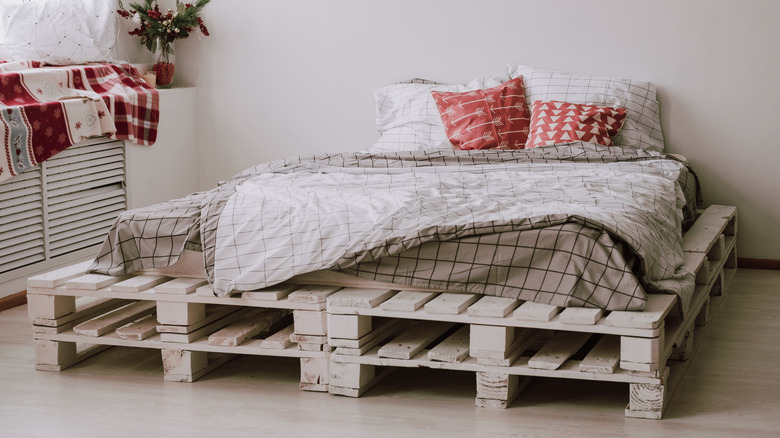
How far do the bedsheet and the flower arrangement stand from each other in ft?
6.08

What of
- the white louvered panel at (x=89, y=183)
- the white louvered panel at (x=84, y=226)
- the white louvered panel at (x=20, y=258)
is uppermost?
the white louvered panel at (x=89, y=183)

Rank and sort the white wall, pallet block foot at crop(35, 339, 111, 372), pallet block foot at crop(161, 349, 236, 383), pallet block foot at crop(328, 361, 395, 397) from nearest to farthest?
pallet block foot at crop(328, 361, 395, 397) → pallet block foot at crop(161, 349, 236, 383) → pallet block foot at crop(35, 339, 111, 372) → the white wall

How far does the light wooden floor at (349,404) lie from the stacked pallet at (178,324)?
0.06 m

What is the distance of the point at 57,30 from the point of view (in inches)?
173

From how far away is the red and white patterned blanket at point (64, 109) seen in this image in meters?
3.87

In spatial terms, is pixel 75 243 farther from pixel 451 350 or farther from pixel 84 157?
pixel 451 350

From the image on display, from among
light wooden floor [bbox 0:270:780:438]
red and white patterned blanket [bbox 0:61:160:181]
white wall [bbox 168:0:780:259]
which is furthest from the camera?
white wall [bbox 168:0:780:259]

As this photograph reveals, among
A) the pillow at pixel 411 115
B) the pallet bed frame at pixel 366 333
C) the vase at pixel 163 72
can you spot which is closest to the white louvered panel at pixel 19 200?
the pallet bed frame at pixel 366 333

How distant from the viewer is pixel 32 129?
395 centimetres

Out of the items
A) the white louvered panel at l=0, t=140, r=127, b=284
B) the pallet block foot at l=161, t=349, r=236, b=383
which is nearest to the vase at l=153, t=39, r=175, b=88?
the white louvered panel at l=0, t=140, r=127, b=284

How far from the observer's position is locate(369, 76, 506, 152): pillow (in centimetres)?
449

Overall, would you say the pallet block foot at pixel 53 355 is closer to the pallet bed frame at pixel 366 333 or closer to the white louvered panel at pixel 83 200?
the pallet bed frame at pixel 366 333

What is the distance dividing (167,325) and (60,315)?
1.22 feet

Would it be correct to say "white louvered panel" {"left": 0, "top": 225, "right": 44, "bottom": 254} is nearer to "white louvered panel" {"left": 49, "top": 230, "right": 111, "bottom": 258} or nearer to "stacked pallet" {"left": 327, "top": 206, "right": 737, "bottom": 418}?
"white louvered panel" {"left": 49, "top": 230, "right": 111, "bottom": 258}
